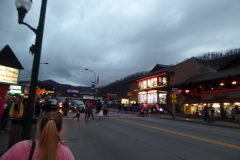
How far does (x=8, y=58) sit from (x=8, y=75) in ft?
6.38

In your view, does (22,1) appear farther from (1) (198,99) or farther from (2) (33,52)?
(1) (198,99)

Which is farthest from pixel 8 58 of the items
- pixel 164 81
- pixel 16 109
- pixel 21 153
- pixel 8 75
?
pixel 164 81

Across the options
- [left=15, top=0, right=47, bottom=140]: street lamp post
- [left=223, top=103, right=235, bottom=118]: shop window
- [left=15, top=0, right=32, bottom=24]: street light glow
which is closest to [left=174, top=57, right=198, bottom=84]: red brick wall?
[left=223, top=103, right=235, bottom=118]: shop window

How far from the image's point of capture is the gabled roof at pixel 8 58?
1819 cm

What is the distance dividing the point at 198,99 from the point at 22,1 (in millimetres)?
28291

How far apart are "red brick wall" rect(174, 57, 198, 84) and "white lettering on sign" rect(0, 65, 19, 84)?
26.9 m

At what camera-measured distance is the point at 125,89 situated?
15100cm

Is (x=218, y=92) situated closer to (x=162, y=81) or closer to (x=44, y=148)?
(x=162, y=81)

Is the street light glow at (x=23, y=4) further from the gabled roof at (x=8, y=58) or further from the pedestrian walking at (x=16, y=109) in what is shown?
the gabled roof at (x=8, y=58)

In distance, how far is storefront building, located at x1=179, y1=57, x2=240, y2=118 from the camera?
2242 cm

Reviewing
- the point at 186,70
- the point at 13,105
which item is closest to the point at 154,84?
the point at 186,70

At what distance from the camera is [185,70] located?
1362 inches

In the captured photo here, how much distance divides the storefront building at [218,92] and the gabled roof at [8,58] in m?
24.9

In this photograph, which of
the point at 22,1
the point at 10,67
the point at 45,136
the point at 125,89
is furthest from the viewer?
the point at 125,89
